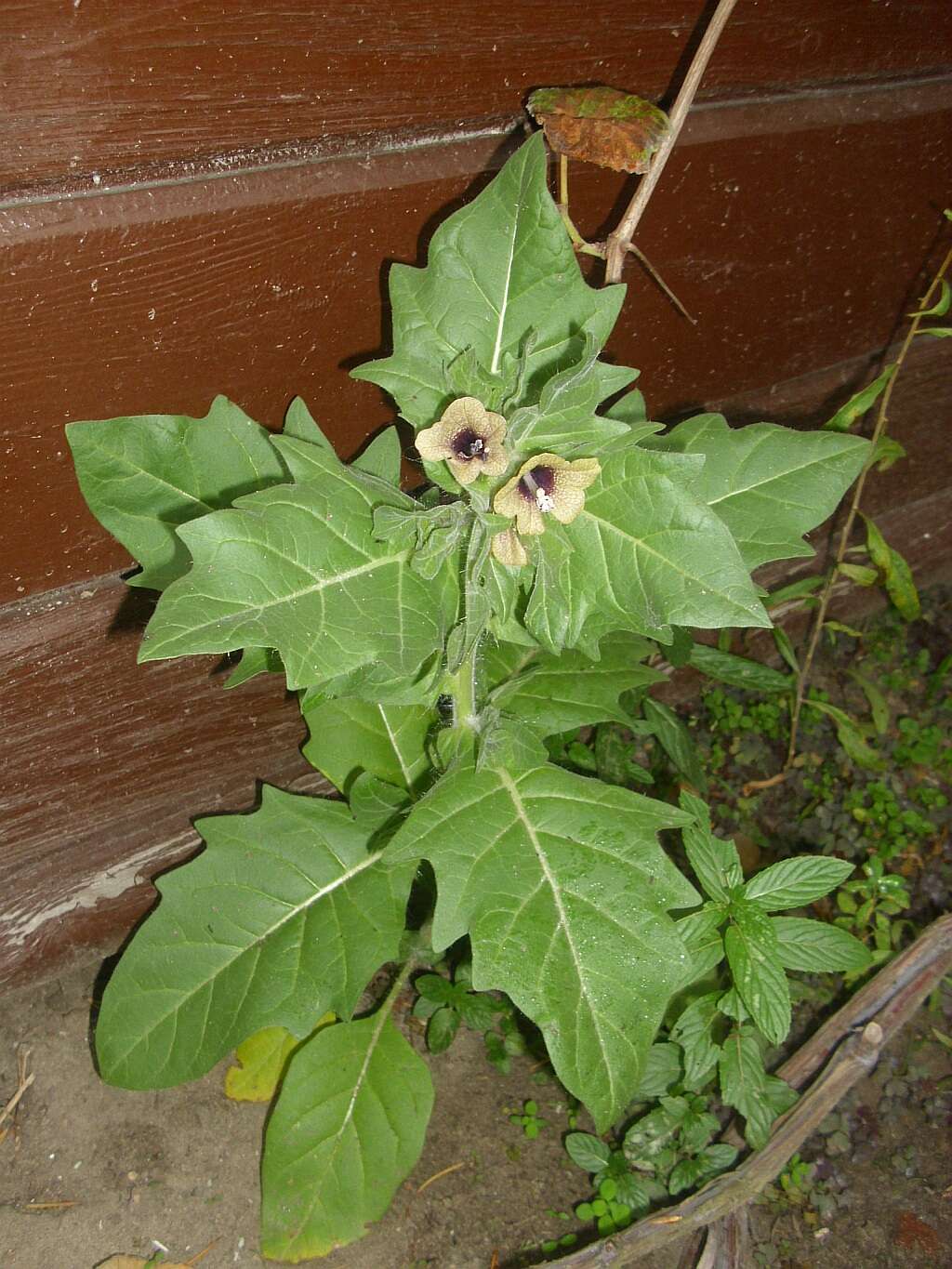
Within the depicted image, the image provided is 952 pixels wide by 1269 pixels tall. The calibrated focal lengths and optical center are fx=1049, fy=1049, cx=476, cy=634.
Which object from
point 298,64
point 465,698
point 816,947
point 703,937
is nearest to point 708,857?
point 703,937

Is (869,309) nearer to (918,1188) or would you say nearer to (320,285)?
→ (320,285)

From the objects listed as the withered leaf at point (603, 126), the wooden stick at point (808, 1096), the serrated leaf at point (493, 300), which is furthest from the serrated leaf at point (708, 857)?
the withered leaf at point (603, 126)

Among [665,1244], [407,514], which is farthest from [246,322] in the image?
[665,1244]

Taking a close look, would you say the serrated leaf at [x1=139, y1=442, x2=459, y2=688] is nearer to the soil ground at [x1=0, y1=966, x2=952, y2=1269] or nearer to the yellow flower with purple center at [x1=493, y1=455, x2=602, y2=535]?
the yellow flower with purple center at [x1=493, y1=455, x2=602, y2=535]

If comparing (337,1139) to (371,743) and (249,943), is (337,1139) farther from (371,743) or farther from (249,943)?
(371,743)

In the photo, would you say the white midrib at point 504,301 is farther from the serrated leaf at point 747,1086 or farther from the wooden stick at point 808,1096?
the wooden stick at point 808,1096

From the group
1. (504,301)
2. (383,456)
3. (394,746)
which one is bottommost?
(394,746)
